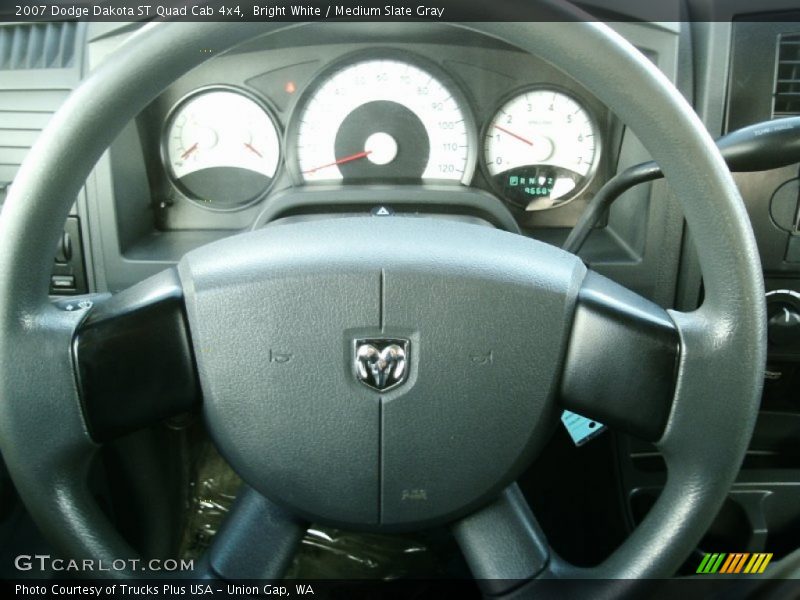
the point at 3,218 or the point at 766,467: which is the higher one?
the point at 3,218

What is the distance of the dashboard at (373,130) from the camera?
131 cm

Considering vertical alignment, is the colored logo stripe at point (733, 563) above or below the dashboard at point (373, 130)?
below

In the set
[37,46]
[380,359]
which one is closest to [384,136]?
[37,46]

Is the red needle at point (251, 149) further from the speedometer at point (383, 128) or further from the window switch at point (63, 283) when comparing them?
the window switch at point (63, 283)

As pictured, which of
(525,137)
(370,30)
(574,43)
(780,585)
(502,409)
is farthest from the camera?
(525,137)

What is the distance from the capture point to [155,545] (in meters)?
1.31

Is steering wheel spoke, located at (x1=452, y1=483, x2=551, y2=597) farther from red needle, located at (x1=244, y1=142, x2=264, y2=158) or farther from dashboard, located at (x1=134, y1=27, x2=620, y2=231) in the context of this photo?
red needle, located at (x1=244, y1=142, x2=264, y2=158)

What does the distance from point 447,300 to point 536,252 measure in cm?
11

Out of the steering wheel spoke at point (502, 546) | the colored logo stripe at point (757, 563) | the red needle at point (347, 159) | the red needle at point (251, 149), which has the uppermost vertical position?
the red needle at point (251, 149)

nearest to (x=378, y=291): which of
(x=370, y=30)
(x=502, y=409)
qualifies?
(x=502, y=409)

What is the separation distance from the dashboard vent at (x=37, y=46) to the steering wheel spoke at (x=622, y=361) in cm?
91

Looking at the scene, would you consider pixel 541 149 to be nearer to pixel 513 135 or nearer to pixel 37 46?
pixel 513 135

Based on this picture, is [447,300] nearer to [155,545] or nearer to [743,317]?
[743,317]

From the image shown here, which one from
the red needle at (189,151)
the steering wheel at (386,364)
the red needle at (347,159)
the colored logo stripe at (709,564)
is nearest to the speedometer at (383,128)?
the red needle at (347,159)
